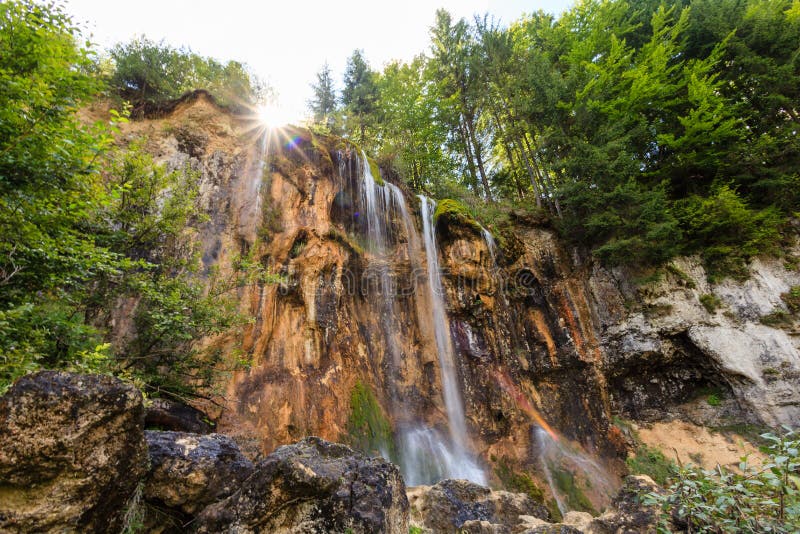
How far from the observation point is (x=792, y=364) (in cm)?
973

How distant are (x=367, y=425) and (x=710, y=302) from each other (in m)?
11.7

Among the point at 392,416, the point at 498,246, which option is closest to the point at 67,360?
the point at 392,416

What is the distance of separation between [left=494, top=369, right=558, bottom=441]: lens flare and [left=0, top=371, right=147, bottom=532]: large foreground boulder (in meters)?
10.1

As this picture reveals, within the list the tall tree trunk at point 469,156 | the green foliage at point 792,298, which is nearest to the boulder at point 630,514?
the green foliage at point 792,298

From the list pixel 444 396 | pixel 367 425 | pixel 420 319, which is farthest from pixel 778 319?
pixel 367 425

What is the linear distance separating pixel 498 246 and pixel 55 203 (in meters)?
11.8

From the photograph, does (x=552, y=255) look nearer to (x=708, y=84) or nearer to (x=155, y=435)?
(x=708, y=84)

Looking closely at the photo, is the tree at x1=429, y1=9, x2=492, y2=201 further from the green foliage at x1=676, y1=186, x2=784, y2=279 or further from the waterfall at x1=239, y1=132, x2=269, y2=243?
the waterfall at x1=239, y1=132, x2=269, y2=243

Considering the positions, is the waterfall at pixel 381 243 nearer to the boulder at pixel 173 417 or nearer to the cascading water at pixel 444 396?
the cascading water at pixel 444 396

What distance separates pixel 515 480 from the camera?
934 centimetres

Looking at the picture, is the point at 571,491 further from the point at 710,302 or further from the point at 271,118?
the point at 271,118

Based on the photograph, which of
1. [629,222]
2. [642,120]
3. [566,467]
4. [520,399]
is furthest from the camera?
[642,120]

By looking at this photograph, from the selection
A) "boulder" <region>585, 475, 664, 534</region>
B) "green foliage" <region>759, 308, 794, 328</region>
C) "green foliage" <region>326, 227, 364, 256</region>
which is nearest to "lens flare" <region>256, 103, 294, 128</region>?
"green foliage" <region>326, 227, 364, 256</region>

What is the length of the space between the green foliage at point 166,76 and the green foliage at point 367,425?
10.4m
